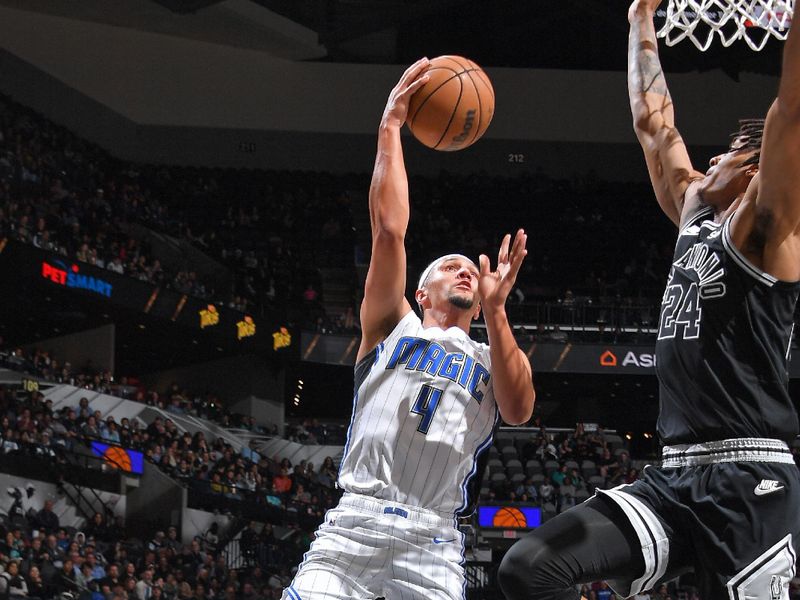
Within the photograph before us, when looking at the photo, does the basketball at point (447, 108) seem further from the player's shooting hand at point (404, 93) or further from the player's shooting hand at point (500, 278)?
the player's shooting hand at point (500, 278)

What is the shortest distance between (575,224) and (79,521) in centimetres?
1599

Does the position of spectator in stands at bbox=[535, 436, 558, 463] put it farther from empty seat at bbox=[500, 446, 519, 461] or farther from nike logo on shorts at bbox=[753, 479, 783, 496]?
nike logo on shorts at bbox=[753, 479, 783, 496]

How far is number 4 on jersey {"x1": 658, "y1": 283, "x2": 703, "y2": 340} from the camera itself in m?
3.83

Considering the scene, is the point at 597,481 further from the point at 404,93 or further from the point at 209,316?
the point at 404,93

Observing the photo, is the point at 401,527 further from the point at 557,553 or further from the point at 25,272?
the point at 25,272

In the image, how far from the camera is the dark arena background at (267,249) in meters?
18.9

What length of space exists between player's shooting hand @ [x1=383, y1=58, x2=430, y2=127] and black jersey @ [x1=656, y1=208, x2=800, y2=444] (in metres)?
1.63

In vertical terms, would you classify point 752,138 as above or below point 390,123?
below

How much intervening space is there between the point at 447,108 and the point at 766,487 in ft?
7.70

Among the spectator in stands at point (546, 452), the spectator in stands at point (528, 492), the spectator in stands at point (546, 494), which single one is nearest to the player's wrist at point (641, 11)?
the spectator in stands at point (546, 494)

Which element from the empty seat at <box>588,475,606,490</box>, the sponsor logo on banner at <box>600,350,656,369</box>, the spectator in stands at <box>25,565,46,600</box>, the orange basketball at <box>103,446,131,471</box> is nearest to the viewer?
the spectator in stands at <box>25,565,46,600</box>

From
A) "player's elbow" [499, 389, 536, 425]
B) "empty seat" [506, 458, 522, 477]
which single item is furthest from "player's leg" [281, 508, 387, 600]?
"empty seat" [506, 458, 522, 477]

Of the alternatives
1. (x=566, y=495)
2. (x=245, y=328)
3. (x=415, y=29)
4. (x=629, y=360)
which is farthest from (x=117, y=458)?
(x=415, y=29)

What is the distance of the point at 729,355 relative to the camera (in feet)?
12.3
